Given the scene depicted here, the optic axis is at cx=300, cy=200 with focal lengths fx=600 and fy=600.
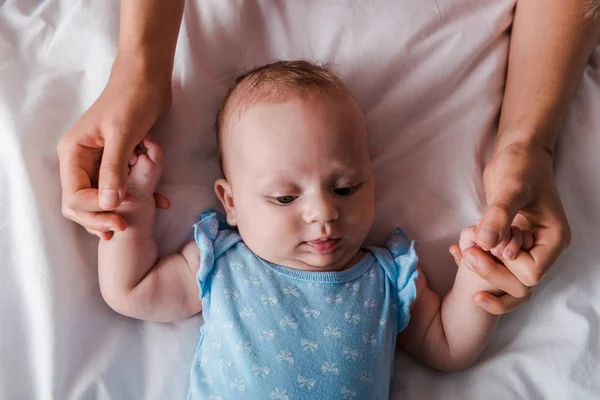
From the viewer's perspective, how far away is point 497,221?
33.2 inches

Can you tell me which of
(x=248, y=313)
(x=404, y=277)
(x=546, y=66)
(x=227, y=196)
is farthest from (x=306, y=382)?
(x=546, y=66)

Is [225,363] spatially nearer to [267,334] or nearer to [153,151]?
[267,334]

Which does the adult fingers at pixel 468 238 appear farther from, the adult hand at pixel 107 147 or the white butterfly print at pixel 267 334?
the adult hand at pixel 107 147

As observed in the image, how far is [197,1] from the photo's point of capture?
1207mm

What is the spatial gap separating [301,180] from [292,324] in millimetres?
244

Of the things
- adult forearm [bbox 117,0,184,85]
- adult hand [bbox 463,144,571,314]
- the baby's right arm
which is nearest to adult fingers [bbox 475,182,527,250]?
adult hand [bbox 463,144,571,314]

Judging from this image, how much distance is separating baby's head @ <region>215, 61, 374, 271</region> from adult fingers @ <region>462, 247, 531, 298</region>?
208 mm

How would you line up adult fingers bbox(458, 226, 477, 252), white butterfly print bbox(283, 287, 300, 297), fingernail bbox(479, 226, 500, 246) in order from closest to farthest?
fingernail bbox(479, 226, 500, 246) < adult fingers bbox(458, 226, 477, 252) < white butterfly print bbox(283, 287, 300, 297)

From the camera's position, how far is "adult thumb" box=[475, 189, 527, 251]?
84 centimetres

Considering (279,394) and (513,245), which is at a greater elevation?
(513,245)

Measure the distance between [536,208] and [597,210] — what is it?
11.0 inches

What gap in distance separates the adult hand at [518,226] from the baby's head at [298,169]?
0.23m

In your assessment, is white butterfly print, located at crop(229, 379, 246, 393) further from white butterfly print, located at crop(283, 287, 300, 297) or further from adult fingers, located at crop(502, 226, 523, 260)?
adult fingers, located at crop(502, 226, 523, 260)

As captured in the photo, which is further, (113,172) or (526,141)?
(526,141)
